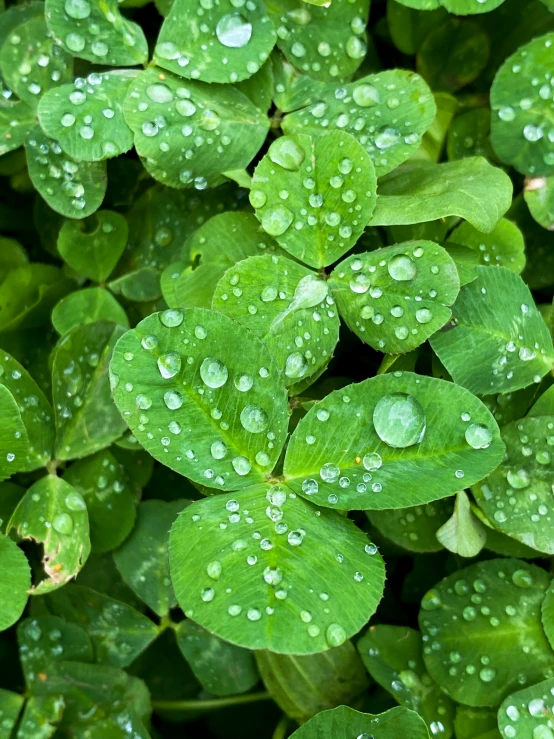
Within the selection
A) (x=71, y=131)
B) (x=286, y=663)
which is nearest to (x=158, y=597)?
(x=286, y=663)

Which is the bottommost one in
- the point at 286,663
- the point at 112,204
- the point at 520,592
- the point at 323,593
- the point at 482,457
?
the point at 286,663

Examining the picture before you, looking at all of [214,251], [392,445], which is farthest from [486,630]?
[214,251]

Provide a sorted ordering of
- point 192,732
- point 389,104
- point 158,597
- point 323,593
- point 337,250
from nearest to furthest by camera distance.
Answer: point 323,593 < point 337,250 < point 389,104 < point 158,597 < point 192,732

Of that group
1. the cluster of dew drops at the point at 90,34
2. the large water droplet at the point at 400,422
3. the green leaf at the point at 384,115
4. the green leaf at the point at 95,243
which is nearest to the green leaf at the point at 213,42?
the cluster of dew drops at the point at 90,34

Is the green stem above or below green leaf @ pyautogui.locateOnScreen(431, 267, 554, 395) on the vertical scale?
below

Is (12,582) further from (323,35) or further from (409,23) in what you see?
(409,23)

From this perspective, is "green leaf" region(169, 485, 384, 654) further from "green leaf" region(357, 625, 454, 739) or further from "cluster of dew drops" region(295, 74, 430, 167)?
"cluster of dew drops" region(295, 74, 430, 167)

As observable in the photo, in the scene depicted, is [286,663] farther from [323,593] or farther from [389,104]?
[389,104]

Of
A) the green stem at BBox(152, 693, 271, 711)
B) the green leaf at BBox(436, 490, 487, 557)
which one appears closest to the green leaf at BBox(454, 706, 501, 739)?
the green leaf at BBox(436, 490, 487, 557)
